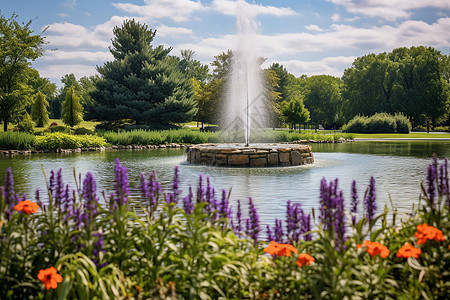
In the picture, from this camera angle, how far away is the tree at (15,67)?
35531 millimetres

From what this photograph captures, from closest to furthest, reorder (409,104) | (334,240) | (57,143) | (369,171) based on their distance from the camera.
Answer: (334,240)
(369,171)
(57,143)
(409,104)

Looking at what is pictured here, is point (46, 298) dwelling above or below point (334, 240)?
below

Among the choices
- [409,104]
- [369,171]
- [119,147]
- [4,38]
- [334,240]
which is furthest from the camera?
[409,104]

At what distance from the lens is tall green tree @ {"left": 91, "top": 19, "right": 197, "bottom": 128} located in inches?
1521

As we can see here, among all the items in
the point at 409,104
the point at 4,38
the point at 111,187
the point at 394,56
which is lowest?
the point at 111,187

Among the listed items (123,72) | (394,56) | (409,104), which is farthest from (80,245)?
(394,56)

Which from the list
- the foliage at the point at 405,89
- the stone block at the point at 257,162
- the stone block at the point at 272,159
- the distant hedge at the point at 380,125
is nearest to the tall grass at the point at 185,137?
the stone block at the point at 272,159

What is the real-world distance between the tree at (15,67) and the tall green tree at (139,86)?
5.85m

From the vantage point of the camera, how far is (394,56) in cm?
7450

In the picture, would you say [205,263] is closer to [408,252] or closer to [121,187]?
[121,187]

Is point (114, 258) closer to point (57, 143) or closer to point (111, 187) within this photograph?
point (111, 187)

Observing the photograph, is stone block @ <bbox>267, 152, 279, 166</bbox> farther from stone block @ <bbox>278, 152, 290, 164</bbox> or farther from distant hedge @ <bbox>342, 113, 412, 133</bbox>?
distant hedge @ <bbox>342, 113, 412, 133</bbox>

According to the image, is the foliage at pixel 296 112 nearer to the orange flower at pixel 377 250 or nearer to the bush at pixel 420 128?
the bush at pixel 420 128

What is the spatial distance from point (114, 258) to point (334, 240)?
63.8 inches
